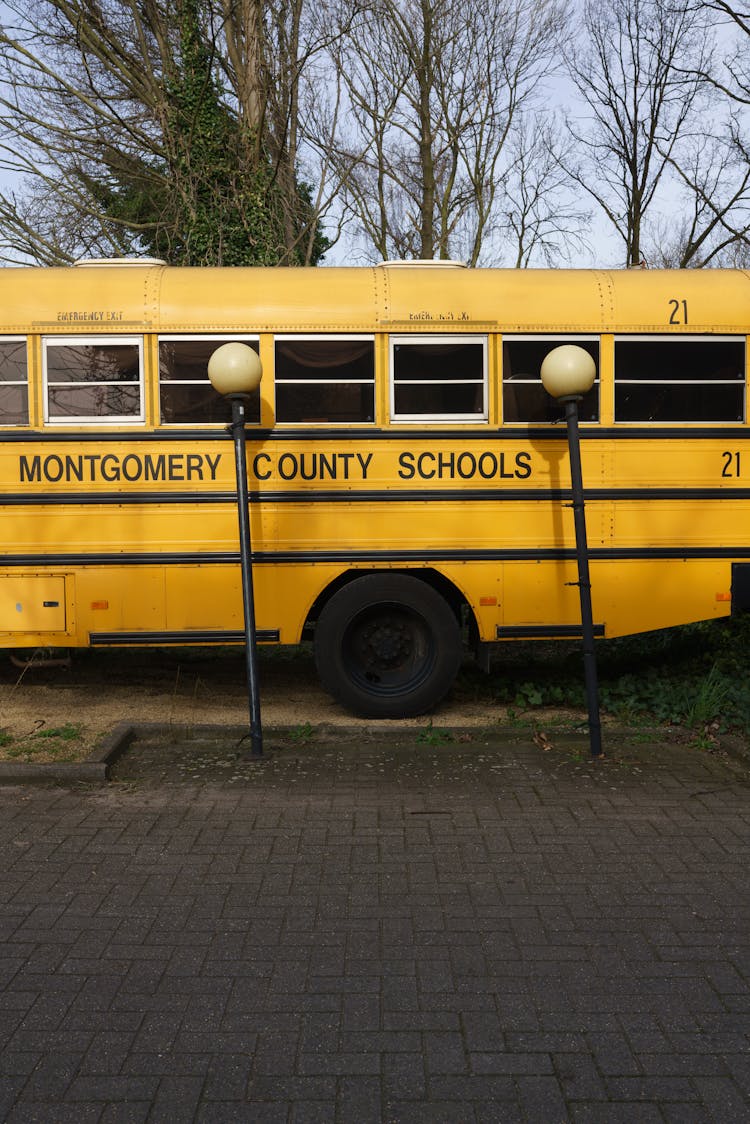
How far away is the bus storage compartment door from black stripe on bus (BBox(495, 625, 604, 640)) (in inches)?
118

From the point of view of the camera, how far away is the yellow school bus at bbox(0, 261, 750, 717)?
645 cm

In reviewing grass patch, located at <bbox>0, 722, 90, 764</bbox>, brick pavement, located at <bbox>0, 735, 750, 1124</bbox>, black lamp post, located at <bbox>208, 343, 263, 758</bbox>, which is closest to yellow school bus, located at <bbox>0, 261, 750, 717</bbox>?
black lamp post, located at <bbox>208, 343, 263, 758</bbox>

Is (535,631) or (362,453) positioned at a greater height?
(362,453)

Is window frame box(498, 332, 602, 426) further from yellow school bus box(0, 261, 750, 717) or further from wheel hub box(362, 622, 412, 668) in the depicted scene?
wheel hub box(362, 622, 412, 668)

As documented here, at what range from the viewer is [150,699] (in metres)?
7.48

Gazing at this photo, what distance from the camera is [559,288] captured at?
656cm

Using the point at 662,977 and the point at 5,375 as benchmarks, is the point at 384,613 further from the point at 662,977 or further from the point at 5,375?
the point at 662,977

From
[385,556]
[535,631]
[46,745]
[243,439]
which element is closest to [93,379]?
[243,439]

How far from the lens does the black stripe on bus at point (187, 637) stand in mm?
6492

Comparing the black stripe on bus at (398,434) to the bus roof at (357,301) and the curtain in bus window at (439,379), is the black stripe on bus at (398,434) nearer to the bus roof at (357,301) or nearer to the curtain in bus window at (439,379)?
the curtain in bus window at (439,379)

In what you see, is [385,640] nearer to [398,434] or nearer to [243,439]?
[398,434]

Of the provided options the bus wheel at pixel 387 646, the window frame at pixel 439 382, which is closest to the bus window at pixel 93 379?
the window frame at pixel 439 382

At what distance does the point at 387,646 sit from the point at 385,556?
683 millimetres

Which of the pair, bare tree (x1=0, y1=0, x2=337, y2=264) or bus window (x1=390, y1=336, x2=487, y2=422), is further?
bare tree (x1=0, y1=0, x2=337, y2=264)
